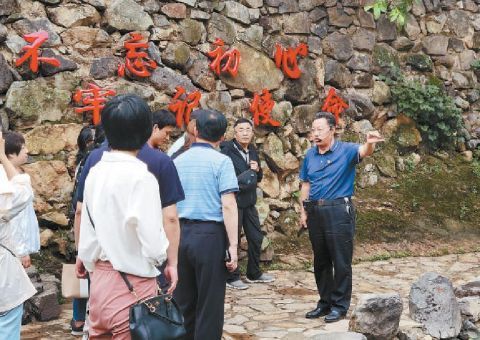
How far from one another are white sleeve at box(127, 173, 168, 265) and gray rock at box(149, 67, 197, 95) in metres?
5.43

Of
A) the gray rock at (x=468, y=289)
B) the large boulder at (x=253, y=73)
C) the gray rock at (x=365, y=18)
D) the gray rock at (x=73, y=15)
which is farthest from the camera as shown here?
the gray rock at (x=365, y=18)

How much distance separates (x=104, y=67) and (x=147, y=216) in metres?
5.26

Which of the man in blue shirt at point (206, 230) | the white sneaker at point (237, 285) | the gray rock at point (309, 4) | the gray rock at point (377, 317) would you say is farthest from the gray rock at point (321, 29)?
the man in blue shirt at point (206, 230)

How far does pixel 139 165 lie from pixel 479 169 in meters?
8.99

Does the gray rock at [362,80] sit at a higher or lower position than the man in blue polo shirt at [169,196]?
higher

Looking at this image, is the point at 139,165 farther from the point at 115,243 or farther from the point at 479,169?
the point at 479,169

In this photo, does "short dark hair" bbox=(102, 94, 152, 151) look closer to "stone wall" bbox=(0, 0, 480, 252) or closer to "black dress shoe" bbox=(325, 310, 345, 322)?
"black dress shoe" bbox=(325, 310, 345, 322)

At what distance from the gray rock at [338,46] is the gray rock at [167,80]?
105 inches

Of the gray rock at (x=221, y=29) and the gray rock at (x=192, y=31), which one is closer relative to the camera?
the gray rock at (x=192, y=31)

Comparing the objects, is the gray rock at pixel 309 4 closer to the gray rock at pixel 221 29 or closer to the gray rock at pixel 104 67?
the gray rock at pixel 221 29

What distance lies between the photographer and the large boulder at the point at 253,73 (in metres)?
8.81

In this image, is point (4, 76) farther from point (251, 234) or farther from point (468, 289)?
point (468, 289)

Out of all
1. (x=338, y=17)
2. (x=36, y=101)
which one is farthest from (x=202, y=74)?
(x=338, y=17)

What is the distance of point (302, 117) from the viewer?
31.1 ft
